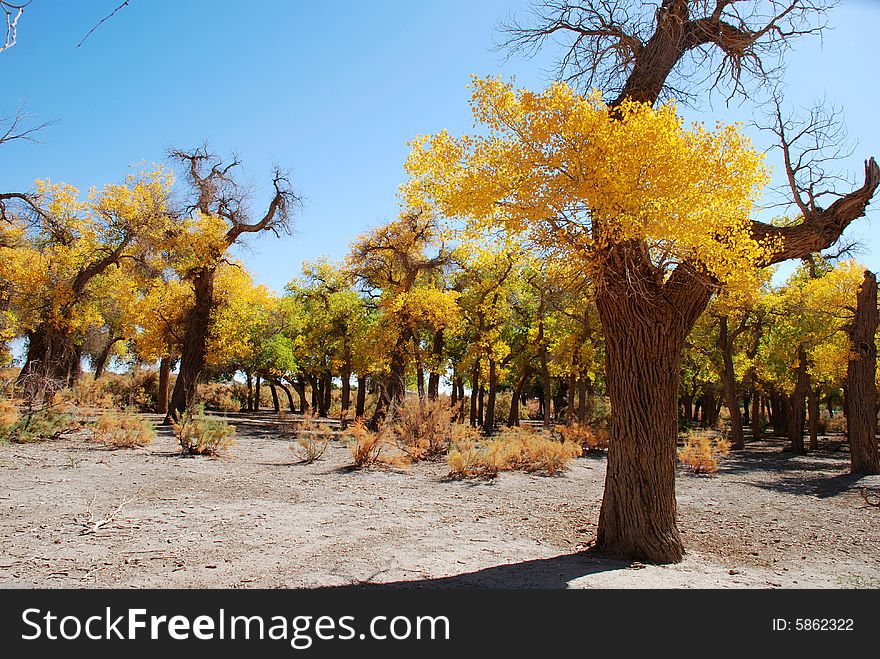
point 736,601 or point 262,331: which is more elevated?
point 262,331

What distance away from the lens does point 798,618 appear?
4.02 m

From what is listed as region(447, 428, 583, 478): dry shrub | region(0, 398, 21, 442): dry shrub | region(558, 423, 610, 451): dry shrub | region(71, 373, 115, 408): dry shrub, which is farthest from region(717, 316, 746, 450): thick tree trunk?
region(71, 373, 115, 408): dry shrub

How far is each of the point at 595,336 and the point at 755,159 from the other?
19.1m

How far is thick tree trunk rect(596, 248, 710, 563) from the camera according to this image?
600 centimetres

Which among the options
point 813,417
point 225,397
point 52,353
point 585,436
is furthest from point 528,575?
point 225,397

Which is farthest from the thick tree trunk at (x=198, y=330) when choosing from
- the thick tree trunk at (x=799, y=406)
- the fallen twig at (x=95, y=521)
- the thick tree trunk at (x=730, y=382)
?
the thick tree trunk at (x=799, y=406)

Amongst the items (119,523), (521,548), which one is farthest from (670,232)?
(119,523)

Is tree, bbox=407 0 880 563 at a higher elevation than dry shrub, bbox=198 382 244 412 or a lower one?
higher

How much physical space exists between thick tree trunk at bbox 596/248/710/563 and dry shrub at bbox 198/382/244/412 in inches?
1415

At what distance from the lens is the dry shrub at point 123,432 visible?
1282cm

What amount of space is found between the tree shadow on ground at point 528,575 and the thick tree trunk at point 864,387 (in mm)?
11917

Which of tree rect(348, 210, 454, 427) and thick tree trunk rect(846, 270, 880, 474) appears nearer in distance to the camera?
thick tree trunk rect(846, 270, 880, 474)

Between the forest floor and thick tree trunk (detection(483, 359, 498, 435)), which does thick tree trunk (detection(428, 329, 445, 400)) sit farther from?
the forest floor

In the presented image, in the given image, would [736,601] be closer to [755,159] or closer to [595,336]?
[755,159]
